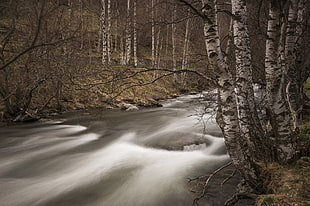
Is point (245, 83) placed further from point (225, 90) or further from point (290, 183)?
point (290, 183)

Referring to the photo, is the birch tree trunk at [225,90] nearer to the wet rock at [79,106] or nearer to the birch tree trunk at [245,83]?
the birch tree trunk at [245,83]

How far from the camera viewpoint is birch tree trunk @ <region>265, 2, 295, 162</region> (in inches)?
149

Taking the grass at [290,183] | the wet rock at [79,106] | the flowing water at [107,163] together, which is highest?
the wet rock at [79,106]

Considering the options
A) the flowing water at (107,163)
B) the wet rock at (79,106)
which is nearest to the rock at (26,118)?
the flowing water at (107,163)

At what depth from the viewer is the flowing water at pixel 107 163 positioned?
459cm

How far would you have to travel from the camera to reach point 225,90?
3.39 metres

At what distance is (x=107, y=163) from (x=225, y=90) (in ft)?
15.0

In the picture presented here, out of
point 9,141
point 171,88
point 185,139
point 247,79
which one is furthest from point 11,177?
point 171,88

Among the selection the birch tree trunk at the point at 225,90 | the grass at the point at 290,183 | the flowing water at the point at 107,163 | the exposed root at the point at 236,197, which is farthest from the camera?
the flowing water at the point at 107,163

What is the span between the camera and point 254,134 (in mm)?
3883

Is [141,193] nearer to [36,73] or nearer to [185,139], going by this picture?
[185,139]

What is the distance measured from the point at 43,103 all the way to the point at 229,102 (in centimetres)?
1211

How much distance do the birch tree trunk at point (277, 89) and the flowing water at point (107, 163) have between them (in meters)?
1.28

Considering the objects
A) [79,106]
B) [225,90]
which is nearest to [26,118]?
[79,106]
